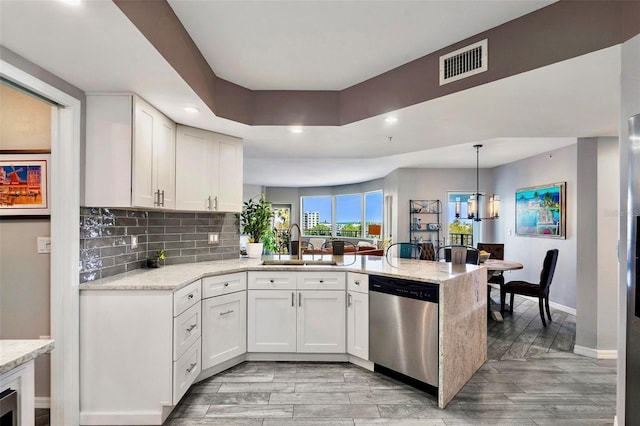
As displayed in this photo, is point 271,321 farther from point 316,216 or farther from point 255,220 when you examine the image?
point 316,216

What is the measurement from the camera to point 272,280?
123 inches

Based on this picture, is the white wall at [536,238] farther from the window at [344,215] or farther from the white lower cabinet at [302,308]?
the white lower cabinet at [302,308]

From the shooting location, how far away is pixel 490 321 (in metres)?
4.55

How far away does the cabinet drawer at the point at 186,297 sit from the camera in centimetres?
229

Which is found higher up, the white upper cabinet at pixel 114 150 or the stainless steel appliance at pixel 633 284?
the white upper cabinet at pixel 114 150

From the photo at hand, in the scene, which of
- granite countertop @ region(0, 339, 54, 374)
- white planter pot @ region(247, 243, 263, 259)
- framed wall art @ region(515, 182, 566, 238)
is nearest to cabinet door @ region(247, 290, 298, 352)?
white planter pot @ region(247, 243, 263, 259)

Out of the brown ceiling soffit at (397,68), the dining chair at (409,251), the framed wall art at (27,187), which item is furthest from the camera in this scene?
the dining chair at (409,251)

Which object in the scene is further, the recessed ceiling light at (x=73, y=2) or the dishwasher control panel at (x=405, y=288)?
the dishwasher control panel at (x=405, y=288)

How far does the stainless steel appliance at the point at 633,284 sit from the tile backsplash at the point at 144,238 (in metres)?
3.18

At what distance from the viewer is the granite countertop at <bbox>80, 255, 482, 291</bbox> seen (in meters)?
2.26

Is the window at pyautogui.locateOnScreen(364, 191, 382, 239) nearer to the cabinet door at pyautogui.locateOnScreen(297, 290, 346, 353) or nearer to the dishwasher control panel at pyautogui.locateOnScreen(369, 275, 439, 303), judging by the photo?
the cabinet door at pyautogui.locateOnScreen(297, 290, 346, 353)

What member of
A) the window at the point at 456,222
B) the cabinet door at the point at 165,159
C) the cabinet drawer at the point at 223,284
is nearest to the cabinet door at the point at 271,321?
the cabinet drawer at the point at 223,284

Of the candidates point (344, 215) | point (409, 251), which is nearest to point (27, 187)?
point (409, 251)

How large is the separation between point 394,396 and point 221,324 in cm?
152
